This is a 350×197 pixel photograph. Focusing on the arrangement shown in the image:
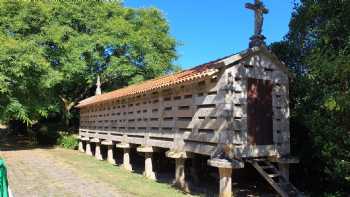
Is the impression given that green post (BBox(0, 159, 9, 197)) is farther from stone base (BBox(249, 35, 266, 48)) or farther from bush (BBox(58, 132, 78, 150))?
bush (BBox(58, 132, 78, 150))

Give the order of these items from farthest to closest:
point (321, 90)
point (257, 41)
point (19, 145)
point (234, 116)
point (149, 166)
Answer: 1. point (19, 145)
2. point (149, 166)
3. point (257, 41)
4. point (321, 90)
5. point (234, 116)

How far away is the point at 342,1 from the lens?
9.98 metres

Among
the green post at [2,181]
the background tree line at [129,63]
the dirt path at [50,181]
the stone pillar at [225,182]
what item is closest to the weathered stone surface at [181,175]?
the dirt path at [50,181]

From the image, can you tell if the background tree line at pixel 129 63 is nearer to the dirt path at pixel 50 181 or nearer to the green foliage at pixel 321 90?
the green foliage at pixel 321 90

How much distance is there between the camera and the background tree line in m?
9.55

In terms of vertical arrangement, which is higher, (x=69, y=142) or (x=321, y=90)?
(x=321, y=90)

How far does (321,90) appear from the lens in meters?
10.3

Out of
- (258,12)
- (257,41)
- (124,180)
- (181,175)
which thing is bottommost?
(124,180)

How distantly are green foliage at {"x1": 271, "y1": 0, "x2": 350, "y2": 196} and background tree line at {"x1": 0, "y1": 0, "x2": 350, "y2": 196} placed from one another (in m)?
0.02

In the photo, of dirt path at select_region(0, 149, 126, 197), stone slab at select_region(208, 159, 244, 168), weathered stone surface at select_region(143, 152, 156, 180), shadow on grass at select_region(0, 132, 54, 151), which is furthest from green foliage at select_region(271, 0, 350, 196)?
shadow on grass at select_region(0, 132, 54, 151)

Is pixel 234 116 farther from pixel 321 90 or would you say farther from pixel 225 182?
pixel 321 90

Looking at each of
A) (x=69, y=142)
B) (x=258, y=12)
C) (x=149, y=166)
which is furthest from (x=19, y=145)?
(x=258, y=12)

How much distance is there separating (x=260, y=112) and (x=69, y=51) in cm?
1802

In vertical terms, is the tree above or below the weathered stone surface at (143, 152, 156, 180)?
above
